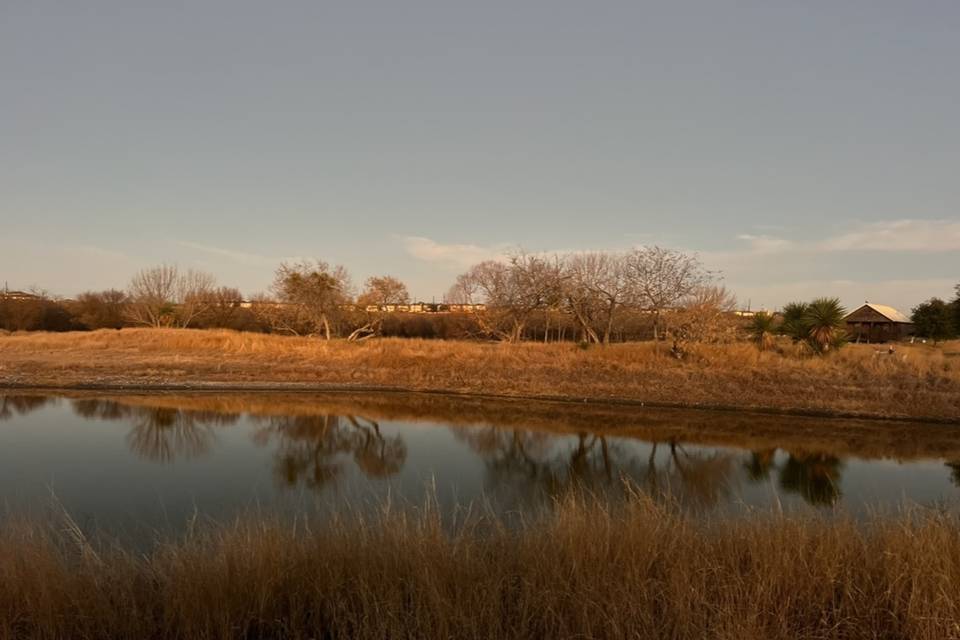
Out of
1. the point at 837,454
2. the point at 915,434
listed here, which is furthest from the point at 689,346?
the point at 837,454

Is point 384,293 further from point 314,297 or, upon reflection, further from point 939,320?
point 939,320

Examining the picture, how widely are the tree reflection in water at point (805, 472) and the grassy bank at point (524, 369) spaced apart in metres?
8.73

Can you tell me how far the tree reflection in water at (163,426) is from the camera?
49.9 feet

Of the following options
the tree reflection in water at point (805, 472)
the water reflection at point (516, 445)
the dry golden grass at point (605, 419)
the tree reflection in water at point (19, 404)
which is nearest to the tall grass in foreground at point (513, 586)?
the water reflection at point (516, 445)

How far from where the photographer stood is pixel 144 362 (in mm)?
33375

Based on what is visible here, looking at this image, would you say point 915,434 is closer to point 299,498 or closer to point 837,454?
point 837,454

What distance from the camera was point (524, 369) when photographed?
102 ft

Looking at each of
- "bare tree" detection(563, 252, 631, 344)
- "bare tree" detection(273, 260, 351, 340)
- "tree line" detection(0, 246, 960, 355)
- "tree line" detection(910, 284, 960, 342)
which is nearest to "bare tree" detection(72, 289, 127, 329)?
"tree line" detection(0, 246, 960, 355)

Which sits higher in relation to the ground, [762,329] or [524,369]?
[762,329]

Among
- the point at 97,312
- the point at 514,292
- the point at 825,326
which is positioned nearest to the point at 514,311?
the point at 514,292

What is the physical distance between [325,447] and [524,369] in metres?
16.0

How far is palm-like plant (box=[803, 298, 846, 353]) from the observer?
93.1ft

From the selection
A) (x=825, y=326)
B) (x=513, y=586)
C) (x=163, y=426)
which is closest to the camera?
(x=513, y=586)

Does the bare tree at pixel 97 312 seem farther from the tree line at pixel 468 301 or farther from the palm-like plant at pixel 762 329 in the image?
the palm-like plant at pixel 762 329
